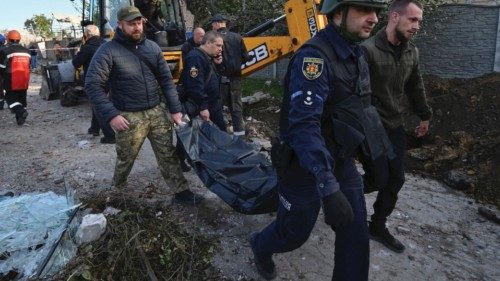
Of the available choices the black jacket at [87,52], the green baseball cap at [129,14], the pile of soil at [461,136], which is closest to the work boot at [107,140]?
the black jacket at [87,52]

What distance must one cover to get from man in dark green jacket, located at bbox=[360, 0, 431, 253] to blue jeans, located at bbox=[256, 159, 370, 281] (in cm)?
34

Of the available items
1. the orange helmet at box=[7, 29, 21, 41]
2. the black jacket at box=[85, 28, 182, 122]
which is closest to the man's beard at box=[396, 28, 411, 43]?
the black jacket at box=[85, 28, 182, 122]

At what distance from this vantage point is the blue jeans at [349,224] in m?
2.40

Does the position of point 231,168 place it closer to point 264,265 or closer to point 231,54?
point 264,265

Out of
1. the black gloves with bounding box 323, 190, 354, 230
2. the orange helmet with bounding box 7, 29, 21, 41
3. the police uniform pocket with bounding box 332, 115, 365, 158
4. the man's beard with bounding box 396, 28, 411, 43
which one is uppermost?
the orange helmet with bounding box 7, 29, 21, 41

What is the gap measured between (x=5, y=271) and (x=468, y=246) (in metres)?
3.63

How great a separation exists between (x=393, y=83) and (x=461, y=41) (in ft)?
20.1

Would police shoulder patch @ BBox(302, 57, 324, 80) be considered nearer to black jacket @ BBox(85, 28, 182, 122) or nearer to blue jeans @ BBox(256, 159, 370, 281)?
blue jeans @ BBox(256, 159, 370, 281)

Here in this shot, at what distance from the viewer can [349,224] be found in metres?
2.37

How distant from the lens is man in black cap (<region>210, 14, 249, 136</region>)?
581 centimetres

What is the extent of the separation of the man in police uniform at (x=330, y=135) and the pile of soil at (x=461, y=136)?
9.55 ft

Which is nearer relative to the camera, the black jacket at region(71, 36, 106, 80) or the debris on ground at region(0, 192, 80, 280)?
the debris on ground at region(0, 192, 80, 280)

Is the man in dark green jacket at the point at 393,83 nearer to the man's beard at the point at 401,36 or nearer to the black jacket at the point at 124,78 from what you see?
the man's beard at the point at 401,36

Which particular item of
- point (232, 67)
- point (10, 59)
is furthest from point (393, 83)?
point (10, 59)
